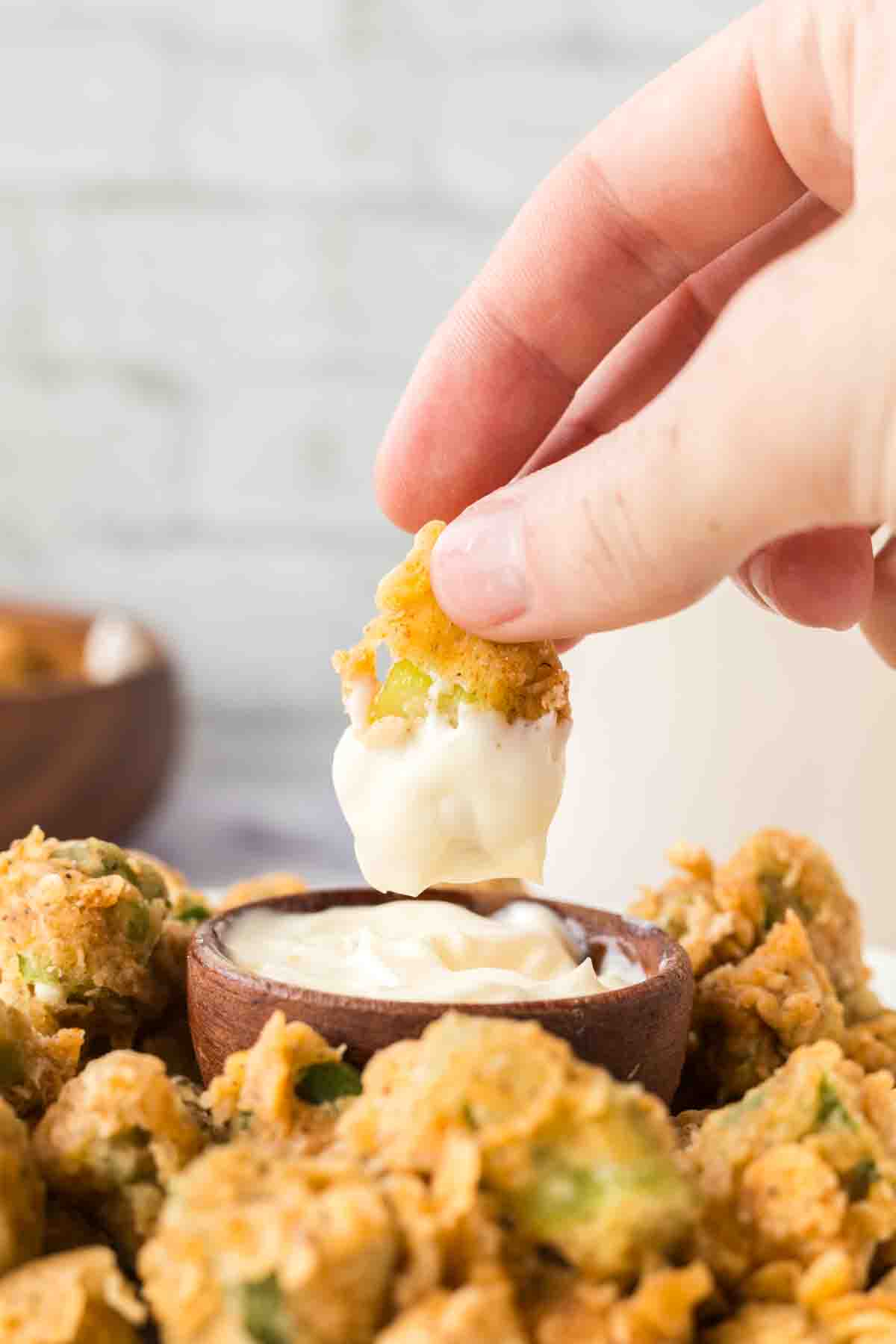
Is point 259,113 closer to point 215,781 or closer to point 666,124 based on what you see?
point 215,781

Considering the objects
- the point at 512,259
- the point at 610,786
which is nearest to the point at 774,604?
the point at 512,259

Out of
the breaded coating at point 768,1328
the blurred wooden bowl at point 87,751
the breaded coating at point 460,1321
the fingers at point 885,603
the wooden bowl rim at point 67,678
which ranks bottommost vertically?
the blurred wooden bowl at point 87,751

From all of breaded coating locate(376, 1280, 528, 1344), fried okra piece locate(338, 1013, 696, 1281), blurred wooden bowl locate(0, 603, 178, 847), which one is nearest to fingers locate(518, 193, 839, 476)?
fried okra piece locate(338, 1013, 696, 1281)

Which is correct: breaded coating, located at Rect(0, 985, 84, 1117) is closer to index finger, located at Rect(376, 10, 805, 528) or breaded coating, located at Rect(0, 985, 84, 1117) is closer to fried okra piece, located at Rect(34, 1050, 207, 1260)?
fried okra piece, located at Rect(34, 1050, 207, 1260)

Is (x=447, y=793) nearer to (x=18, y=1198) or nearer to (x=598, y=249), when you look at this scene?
A: (x=18, y=1198)

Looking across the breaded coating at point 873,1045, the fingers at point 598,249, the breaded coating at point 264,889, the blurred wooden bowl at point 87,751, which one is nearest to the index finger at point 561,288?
the fingers at point 598,249

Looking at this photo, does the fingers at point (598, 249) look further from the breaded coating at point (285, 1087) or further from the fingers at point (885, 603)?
the breaded coating at point (285, 1087)
